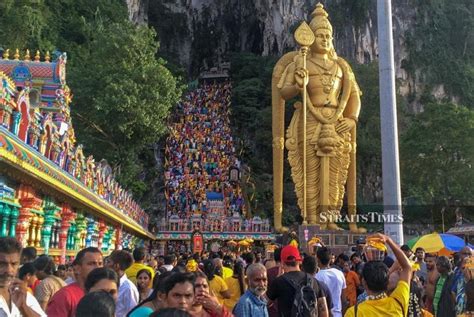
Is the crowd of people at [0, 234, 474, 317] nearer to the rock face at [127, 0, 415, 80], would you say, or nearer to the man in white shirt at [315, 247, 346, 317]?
the man in white shirt at [315, 247, 346, 317]

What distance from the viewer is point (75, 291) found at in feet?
8.91

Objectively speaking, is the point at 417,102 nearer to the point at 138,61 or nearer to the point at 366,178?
the point at 366,178

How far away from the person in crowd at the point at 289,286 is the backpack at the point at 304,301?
0.04 feet

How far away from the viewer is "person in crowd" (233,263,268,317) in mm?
3184

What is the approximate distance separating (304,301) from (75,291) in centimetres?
139

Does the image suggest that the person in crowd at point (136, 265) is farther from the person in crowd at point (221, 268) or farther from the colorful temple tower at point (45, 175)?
the colorful temple tower at point (45, 175)

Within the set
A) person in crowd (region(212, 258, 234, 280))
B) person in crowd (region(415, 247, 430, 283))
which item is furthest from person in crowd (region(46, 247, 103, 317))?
person in crowd (region(415, 247, 430, 283))

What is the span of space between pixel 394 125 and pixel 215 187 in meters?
19.6

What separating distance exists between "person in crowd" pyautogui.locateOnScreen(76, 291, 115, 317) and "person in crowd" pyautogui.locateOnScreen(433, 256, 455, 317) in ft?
8.69

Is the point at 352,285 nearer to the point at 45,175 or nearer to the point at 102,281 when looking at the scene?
the point at 102,281

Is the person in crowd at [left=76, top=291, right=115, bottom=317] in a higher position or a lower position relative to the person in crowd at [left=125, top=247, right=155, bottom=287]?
lower

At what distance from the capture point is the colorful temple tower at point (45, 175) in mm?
6770

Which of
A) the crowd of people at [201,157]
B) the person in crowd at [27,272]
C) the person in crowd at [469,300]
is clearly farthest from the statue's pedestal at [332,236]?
the crowd of people at [201,157]

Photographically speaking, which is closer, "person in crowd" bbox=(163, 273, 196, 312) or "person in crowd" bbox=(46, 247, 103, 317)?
"person in crowd" bbox=(163, 273, 196, 312)
